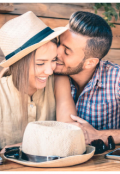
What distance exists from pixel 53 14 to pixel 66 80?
2.76 feet

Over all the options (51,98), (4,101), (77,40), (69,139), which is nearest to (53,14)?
(77,40)

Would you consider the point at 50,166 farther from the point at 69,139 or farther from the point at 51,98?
the point at 51,98

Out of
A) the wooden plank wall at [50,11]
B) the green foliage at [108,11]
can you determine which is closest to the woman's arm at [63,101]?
the wooden plank wall at [50,11]

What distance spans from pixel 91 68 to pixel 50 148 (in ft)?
3.78

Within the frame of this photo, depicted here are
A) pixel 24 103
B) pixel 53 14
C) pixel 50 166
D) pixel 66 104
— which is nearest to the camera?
pixel 50 166

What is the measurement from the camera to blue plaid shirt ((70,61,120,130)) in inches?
76.8

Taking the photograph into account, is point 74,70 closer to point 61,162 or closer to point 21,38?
point 21,38

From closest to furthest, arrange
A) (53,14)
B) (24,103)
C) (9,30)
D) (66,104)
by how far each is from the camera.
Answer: (9,30) < (24,103) < (66,104) < (53,14)

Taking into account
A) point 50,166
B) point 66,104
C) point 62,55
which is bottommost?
point 50,166

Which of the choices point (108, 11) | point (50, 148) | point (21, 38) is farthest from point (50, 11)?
point (50, 148)

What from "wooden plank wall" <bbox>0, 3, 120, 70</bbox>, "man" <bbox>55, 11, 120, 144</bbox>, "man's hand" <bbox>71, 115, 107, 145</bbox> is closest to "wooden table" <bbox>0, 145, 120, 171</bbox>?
"man's hand" <bbox>71, 115, 107, 145</bbox>

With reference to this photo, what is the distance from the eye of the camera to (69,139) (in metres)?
1.05

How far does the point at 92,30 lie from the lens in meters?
1.89

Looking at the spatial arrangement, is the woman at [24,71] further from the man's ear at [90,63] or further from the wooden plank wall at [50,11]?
the wooden plank wall at [50,11]
